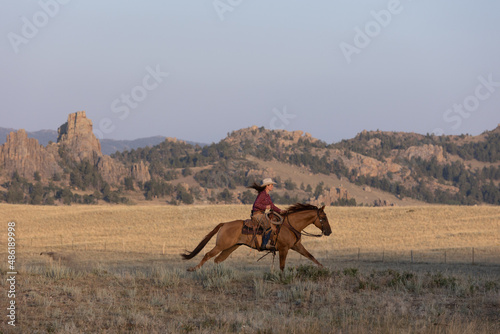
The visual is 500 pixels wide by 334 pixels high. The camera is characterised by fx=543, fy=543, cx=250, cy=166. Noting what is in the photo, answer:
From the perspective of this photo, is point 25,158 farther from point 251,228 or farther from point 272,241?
point 272,241

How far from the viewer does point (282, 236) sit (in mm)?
13305

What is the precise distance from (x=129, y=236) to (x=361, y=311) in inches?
1669

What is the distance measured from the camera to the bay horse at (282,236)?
42.9 feet

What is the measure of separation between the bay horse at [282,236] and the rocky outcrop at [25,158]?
147 m

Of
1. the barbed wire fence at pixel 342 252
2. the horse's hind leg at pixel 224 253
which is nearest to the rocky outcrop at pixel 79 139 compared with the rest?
the barbed wire fence at pixel 342 252

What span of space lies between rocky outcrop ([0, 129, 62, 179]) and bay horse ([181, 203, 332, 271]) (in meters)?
147

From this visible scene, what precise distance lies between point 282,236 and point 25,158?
15267cm

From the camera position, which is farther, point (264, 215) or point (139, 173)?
point (139, 173)

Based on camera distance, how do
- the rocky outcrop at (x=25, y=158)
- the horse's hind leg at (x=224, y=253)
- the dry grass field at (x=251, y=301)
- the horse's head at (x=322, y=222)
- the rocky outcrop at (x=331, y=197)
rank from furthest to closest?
the rocky outcrop at (x=25, y=158) < the rocky outcrop at (x=331, y=197) < the horse's head at (x=322, y=222) < the horse's hind leg at (x=224, y=253) < the dry grass field at (x=251, y=301)

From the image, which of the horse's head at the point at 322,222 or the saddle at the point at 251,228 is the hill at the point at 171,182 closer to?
the horse's head at the point at 322,222

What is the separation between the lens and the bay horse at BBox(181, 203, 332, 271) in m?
13.1

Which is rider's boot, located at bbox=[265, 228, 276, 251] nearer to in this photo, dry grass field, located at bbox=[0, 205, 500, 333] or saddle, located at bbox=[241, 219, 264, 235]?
saddle, located at bbox=[241, 219, 264, 235]

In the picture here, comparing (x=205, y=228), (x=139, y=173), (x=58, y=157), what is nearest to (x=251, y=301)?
(x=205, y=228)

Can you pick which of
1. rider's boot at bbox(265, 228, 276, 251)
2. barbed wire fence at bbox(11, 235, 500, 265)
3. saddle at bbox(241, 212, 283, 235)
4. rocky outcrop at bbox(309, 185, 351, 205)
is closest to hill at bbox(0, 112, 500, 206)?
rocky outcrop at bbox(309, 185, 351, 205)
